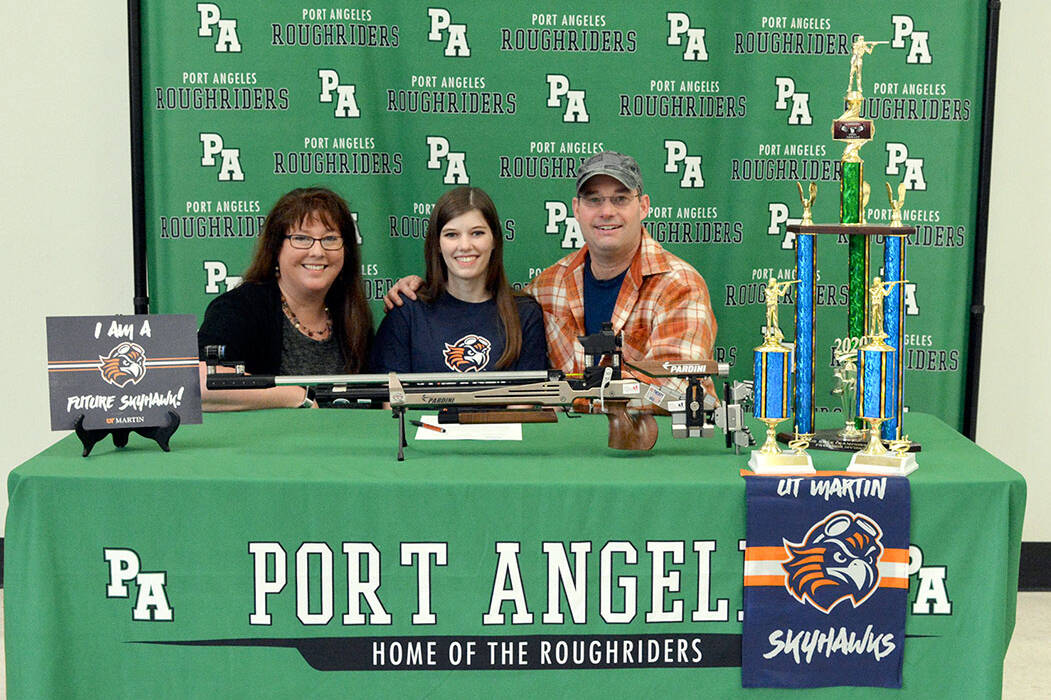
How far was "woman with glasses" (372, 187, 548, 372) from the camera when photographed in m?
2.79

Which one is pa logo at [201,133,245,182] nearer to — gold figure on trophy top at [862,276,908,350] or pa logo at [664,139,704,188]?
pa logo at [664,139,704,188]

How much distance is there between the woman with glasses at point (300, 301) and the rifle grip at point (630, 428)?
0.99m

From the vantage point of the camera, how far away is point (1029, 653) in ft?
10.6

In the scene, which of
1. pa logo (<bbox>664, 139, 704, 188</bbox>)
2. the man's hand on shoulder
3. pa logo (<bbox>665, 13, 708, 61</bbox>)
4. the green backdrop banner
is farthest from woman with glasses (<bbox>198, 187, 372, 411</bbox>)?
pa logo (<bbox>665, 13, 708, 61</bbox>)

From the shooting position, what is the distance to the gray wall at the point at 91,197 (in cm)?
346

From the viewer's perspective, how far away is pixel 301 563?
2006 mm

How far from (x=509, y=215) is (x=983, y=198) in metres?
1.56

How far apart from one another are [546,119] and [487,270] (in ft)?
2.47

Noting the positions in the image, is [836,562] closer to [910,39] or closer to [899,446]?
[899,446]

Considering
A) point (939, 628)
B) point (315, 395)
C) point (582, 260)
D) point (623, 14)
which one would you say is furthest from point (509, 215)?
point (939, 628)

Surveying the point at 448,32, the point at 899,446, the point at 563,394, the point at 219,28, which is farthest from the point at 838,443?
the point at 219,28

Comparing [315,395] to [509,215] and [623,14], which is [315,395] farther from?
[623,14]

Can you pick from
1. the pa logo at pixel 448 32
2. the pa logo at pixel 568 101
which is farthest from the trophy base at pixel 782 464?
the pa logo at pixel 448 32

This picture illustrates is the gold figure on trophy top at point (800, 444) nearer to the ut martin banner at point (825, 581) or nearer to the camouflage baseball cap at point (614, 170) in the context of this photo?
the ut martin banner at point (825, 581)
